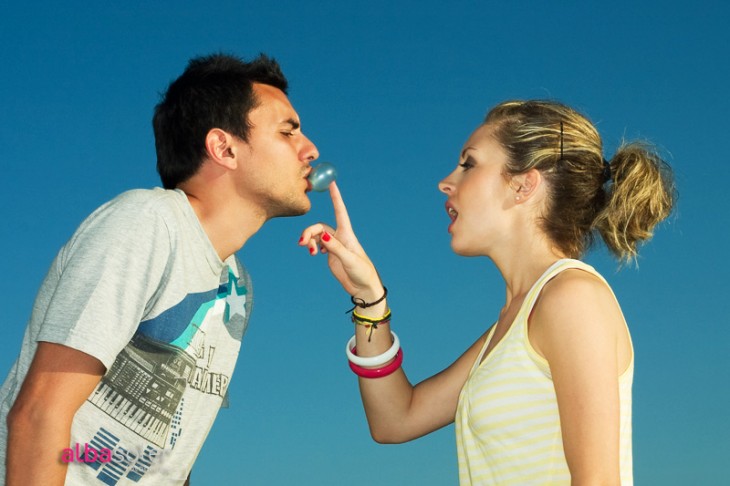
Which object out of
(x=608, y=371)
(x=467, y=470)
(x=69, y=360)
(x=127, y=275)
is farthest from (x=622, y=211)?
(x=69, y=360)

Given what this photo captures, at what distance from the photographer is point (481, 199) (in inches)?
179

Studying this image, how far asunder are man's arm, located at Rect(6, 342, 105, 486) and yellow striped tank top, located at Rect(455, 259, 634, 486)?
1865 millimetres

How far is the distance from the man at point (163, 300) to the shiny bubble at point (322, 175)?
2.6 inches

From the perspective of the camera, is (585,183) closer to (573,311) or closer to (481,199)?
(481,199)

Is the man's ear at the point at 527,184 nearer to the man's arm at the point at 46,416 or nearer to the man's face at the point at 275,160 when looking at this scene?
the man's face at the point at 275,160

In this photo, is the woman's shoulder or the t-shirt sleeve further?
the t-shirt sleeve

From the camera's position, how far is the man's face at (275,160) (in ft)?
17.1

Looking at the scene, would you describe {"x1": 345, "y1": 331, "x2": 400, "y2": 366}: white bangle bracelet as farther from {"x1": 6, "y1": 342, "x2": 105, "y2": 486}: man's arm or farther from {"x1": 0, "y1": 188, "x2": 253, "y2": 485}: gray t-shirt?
{"x1": 6, "y1": 342, "x2": 105, "y2": 486}: man's arm

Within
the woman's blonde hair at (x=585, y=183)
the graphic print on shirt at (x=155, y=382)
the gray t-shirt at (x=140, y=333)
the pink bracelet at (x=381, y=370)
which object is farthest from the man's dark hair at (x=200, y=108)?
the woman's blonde hair at (x=585, y=183)

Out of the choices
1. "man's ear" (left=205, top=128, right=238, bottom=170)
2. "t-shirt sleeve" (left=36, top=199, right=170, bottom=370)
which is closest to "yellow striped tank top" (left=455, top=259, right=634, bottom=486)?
"t-shirt sleeve" (left=36, top=199, right=170, bottom=370)

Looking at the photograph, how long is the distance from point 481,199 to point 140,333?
1981mm

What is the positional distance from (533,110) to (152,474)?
2943mm

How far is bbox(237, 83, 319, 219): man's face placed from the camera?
5227 millimetres

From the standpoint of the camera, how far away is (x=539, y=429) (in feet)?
12.1
